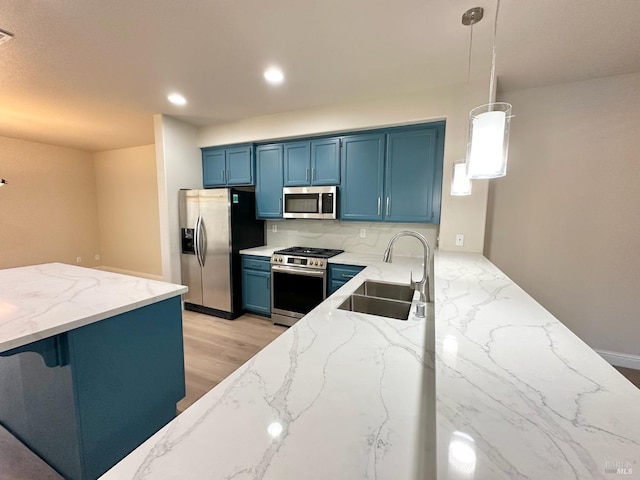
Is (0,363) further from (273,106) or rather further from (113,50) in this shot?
(273,106)

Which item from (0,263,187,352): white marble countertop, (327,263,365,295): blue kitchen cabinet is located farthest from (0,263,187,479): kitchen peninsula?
(327,263,365,295): blue kitchen cabinet

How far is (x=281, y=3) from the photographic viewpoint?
155 centimetres

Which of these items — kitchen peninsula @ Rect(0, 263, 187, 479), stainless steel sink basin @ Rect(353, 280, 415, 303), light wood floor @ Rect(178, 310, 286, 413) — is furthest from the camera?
light wood floor @ Rect(178, 310, 286, 413)

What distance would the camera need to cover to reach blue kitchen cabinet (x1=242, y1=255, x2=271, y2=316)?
343 cm

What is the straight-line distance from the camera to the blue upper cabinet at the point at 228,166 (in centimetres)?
370

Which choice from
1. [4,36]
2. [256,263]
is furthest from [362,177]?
[4,36]

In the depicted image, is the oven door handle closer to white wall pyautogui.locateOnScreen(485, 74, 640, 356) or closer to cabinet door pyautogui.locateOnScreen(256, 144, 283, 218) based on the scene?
cabinet door pyautogui.locateOnScreen(256, 144, 283, 218)

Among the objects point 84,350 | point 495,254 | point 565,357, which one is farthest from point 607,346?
point 84,350

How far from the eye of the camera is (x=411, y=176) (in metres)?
2.90

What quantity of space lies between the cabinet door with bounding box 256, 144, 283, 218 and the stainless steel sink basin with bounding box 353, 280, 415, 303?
1.92 meters

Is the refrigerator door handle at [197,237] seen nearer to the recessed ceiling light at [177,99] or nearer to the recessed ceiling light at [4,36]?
the recessed ceiling light at [177,99]

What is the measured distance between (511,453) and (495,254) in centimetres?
286

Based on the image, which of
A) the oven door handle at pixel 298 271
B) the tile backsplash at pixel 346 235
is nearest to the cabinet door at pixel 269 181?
the tile backsplash at pixel 346 235

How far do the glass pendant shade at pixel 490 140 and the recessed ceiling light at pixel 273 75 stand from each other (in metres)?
1.81
